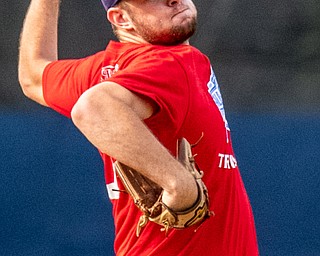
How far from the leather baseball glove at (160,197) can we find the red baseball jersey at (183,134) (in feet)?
0.39

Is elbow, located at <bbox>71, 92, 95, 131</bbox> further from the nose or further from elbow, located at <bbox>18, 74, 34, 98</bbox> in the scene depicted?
elbow, located at <bbox>18, 74, 34, 98</bbox>

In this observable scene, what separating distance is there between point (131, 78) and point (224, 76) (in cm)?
275

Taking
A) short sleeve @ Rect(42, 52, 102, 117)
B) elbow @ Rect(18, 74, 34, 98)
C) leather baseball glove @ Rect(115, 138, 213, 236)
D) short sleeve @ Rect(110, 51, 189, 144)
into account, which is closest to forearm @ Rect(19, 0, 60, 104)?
elbow @ Rect(18, 74, 34, 98)

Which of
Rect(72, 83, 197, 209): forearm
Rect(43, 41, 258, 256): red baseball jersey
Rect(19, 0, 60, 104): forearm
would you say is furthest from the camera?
Rect(19, 0, 60, 104): forearm

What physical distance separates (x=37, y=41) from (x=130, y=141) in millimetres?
934

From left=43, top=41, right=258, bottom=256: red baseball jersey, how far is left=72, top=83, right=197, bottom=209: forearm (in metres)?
0.15

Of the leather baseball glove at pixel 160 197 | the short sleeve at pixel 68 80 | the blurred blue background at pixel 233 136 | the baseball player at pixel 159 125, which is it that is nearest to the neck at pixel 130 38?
the baseball player at pixel 159 125

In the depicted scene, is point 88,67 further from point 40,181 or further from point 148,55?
point 40,181

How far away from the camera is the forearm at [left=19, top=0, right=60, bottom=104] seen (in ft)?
11.5

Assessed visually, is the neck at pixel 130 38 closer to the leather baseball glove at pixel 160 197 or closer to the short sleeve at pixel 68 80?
the short sleeve at pixel 68 80

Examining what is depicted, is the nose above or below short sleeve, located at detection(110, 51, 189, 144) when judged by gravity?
above

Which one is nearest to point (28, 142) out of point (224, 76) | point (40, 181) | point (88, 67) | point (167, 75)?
point (40, 181)

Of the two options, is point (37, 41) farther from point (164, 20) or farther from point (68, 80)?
point (164, 20)

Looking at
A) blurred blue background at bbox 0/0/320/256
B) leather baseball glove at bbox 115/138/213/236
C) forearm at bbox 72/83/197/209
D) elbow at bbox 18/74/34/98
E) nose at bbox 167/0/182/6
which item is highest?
nose at bbox 167/0/182/6
